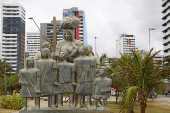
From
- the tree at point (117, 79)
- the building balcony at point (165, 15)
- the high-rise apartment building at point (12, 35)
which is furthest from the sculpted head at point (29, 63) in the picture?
the high-rise apartment building at point (12, 35)

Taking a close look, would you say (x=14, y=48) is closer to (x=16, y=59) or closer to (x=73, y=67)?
(x=16, y=59)

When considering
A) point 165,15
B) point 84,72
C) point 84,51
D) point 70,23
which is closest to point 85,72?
point 84,72

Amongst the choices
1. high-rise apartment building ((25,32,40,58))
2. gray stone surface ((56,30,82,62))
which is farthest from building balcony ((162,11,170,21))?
high-rise apartment building ((25,32,40,58))

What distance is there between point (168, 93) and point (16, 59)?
61695 millimetres

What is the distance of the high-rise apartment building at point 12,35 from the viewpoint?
335ft

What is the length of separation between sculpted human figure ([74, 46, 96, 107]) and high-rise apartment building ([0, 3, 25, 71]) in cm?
9650

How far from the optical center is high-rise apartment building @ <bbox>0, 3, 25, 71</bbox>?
10206cm

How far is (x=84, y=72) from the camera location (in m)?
8.04

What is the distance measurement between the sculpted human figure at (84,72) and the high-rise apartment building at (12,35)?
9650cm

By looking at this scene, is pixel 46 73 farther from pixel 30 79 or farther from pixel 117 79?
pixel 117 79

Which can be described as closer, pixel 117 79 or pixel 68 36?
pixel 68 36

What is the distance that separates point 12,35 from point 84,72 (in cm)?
10015

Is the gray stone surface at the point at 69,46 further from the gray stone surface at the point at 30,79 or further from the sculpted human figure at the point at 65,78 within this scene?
the gray stone surface at the point at 30,79

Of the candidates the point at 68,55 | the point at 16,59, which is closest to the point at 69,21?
the point at 68,55
